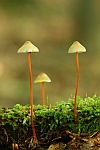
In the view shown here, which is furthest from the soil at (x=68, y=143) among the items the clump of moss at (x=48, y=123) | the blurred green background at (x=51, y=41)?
the blurred green background at (x=51, y=41)

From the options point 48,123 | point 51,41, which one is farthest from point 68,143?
point 51,41

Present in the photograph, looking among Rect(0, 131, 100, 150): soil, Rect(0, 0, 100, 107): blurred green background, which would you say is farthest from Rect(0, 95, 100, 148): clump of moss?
Rect(0, 0, 100, 107): blurred green background

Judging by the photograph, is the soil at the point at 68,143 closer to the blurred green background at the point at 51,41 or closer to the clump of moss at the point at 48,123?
the clump of moss at the point at 48,123

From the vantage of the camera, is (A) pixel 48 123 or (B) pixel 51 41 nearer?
(A) pixel 48 123

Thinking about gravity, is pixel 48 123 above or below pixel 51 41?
below

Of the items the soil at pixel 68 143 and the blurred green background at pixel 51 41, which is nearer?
the soil at pixel 68 143

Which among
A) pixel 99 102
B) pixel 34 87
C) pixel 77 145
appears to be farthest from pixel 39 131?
pixel 34 87

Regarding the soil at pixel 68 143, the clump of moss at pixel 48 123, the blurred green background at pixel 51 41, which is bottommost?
the soil at pixel 68 143

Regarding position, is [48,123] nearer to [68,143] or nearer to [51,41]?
[68,143]

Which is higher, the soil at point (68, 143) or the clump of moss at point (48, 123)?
the clump of moss at point (48, 123)
